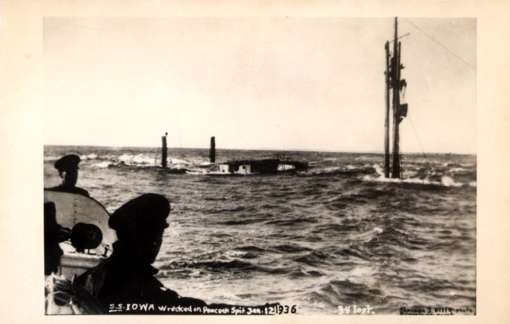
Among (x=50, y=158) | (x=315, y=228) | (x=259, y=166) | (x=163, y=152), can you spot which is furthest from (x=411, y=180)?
(x=50, y=158)

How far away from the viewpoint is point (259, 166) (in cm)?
146

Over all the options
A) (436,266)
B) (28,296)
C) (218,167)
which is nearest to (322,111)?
(218,167)

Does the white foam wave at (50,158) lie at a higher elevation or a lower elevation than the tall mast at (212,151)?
lower

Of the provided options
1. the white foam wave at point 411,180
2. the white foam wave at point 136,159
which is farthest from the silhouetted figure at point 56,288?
the white foam wave at point 411,180

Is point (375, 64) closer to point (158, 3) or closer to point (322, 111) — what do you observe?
point (322, 111)

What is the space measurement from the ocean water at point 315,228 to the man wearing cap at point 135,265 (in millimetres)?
24

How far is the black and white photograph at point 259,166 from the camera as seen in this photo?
145 cm

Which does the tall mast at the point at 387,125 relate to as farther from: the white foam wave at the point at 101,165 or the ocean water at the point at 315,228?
the white foam wave at the point at 101,165

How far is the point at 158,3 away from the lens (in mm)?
1452

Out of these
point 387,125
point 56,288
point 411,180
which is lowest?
point 56,288

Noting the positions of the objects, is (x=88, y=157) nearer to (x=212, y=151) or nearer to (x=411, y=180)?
(x=212, y=151)

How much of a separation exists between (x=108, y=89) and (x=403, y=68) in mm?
826

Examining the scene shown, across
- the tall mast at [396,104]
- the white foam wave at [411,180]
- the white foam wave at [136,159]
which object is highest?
the tall mast at [396,104]

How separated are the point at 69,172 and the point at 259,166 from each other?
1.73 ft
